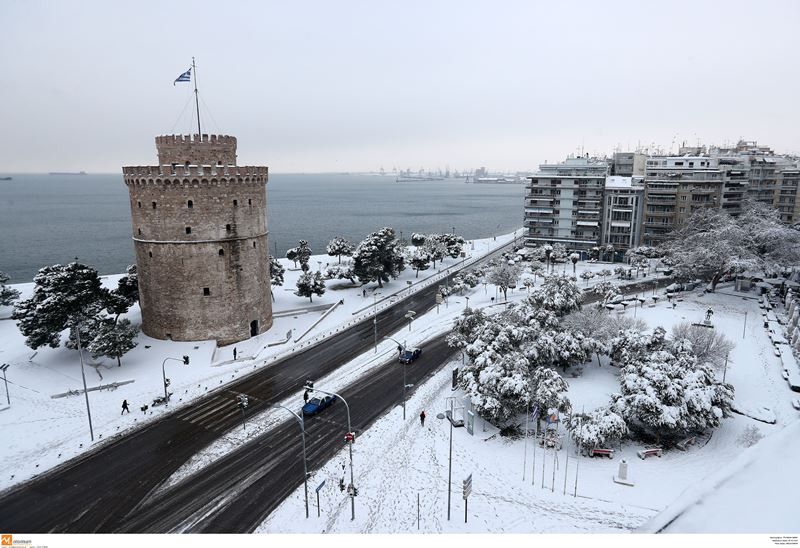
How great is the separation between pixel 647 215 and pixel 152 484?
289ft

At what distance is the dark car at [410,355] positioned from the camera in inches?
1681

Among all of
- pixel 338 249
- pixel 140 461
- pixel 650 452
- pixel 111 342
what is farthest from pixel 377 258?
pixel 650 452

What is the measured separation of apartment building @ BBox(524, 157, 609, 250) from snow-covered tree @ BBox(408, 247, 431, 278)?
2952 centimetres

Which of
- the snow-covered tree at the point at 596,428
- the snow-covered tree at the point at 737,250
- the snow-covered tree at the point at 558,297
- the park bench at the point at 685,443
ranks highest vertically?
the snow-covered tree at the point at 737,250

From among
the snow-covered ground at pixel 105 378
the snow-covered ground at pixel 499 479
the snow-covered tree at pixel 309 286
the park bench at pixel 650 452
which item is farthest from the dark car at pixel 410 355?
the snow-covered tree at pixel 309 286

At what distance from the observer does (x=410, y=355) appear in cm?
4334

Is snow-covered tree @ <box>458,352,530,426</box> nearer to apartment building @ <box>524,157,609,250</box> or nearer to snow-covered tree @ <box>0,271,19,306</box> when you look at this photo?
snow-covered tree @ <box>0,271,19,306</box>

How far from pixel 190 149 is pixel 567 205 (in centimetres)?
6952

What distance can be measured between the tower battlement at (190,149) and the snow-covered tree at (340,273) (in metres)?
28.4

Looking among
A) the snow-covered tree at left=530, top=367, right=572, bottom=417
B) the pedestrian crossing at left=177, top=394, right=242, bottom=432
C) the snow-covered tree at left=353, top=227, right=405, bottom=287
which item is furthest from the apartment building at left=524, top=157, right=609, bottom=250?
the pedestrian crossing at left=177, top=394, right=242, bottom=432

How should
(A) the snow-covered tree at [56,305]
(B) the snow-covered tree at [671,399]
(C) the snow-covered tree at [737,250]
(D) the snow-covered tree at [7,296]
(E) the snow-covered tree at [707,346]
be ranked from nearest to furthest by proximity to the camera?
(B) the snow-covered tree at [671,399], (E) the snow-covered tree at [707,346], (A) the snow-covered tree at [56,305], (D) the snow-covered tree at [7,296], (C) the snow-covered tree at [737,250]

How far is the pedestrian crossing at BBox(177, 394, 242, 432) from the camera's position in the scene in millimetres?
33031

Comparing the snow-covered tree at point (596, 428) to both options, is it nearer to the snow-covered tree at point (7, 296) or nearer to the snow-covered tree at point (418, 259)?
the snow-covered tree at point (418, 259)

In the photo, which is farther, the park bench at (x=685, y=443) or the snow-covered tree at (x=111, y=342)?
the snow-covered tree at (x=111, y=342)
